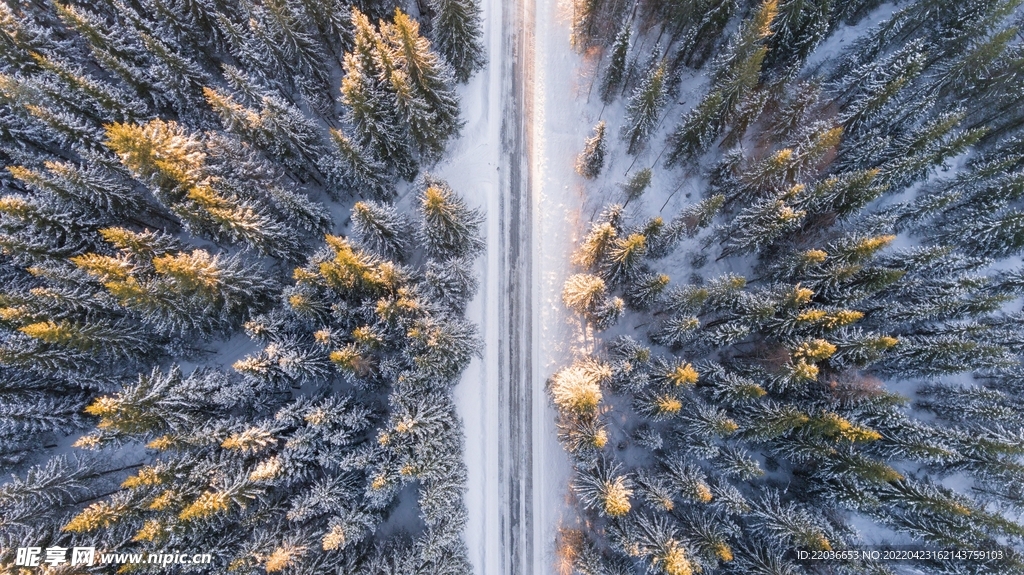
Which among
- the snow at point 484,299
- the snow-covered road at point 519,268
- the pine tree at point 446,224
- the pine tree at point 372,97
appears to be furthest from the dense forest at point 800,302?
the pine tree at point 372,97

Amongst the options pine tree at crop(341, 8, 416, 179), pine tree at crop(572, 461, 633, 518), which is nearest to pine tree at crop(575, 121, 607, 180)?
pine tree at crop(341, 8, 416, 179)

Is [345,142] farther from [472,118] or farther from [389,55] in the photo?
[472,118]

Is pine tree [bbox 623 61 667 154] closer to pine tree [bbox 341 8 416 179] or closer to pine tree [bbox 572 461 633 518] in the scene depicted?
pine tree [bbox 341 8 416 179]

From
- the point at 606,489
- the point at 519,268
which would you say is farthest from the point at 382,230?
the point at 606,489

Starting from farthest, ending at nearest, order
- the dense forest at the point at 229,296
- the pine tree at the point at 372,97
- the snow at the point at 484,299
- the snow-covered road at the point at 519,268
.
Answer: the snow-covered road at the point at 519,268 → the snow at the point at 484,299 → the pine tree at the point at 372,97 → the dense forest at the point at 229,296

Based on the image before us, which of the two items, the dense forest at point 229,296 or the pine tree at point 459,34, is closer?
the dense forest at point 229,296

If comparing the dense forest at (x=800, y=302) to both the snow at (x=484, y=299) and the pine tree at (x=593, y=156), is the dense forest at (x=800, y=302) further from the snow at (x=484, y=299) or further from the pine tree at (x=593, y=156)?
the snow at (x=484, y=299)

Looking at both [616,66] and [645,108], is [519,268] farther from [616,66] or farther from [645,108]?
[616,66]
